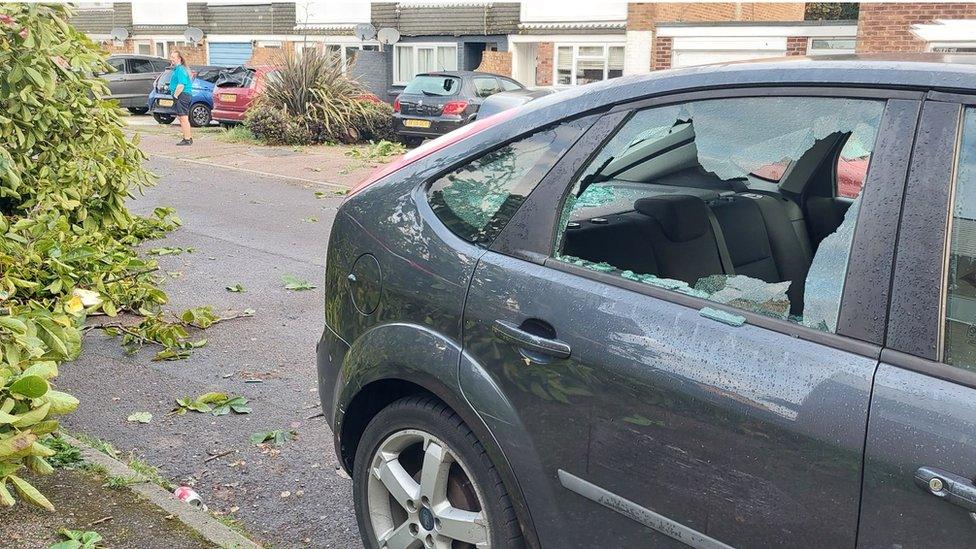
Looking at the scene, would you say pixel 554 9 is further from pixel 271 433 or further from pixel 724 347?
pixel 724 347

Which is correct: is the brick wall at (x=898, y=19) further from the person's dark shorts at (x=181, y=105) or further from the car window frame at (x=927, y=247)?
the car window frame at (x=927, y=247)

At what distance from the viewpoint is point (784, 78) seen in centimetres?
232

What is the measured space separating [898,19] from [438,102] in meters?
8.32

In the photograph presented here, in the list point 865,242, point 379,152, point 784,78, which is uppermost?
point 784,78

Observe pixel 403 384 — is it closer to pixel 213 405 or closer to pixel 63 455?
pixel 63 455

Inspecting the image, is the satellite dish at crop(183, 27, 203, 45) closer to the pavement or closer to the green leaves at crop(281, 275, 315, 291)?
the pavement

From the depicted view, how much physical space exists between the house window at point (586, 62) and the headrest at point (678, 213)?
21.7 metres

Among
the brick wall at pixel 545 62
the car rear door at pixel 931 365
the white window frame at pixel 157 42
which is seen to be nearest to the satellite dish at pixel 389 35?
the brick wall at pixel 545 62

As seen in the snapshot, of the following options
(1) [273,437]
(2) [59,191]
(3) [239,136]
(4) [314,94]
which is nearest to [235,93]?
(3) [239,136]

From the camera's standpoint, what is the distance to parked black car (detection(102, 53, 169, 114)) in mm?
26203

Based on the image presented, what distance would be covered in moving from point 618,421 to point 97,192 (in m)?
6.24

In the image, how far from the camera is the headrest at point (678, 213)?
9.30 feet

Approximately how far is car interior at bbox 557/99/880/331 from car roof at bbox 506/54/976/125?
78 mm

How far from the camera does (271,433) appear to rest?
4531 millimetres
